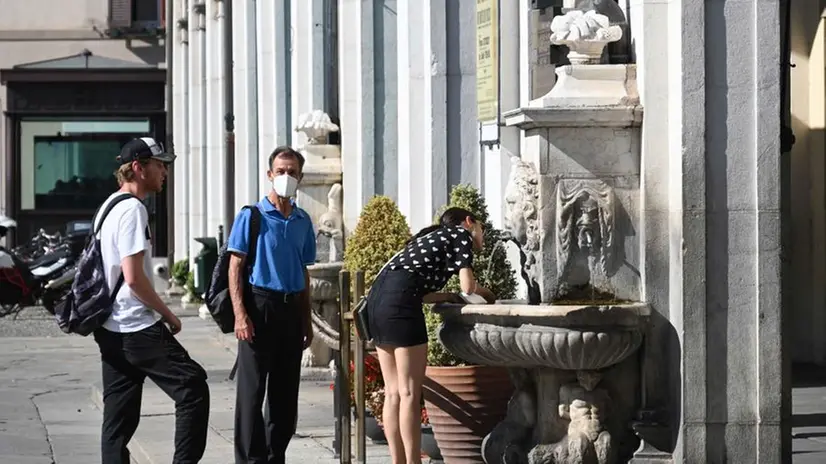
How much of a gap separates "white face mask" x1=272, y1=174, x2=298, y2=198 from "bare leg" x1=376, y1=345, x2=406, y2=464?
1.02 m

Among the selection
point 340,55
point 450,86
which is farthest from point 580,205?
point 340,55

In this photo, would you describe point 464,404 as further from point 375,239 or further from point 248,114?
point 248,114

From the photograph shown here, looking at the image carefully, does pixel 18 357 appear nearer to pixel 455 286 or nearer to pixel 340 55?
pixel 340 55

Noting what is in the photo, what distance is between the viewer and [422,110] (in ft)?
50.3

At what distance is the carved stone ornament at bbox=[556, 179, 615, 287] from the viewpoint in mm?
9789

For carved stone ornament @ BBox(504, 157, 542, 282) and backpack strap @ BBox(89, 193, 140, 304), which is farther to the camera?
carved stone ornament @ BBox(504, 157, 542, 282)

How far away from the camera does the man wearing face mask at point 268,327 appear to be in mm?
10219

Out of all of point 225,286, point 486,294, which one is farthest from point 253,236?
point 486,294

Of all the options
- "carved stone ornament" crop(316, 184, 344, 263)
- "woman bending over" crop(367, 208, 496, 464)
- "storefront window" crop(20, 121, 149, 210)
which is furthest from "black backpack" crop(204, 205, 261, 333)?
"storefront window" crop(20, 121, 149, 210)

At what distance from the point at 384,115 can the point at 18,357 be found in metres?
5.95

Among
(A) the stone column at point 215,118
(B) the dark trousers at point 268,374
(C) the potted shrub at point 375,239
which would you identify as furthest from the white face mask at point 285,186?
(A) the stone column at point 215,118

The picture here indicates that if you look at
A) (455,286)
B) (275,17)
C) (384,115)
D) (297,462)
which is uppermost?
(275,17)

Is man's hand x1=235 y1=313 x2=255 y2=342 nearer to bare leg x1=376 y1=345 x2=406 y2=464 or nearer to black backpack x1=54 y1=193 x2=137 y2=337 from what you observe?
bare leg x1=376 y1=345 x2=406 y2=464

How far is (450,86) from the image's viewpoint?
593 inches
